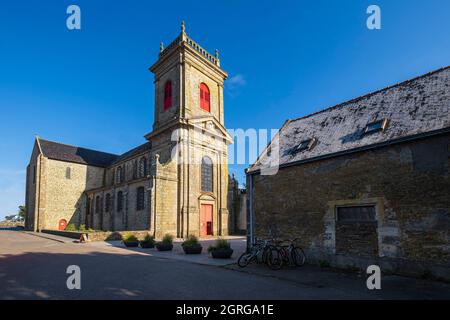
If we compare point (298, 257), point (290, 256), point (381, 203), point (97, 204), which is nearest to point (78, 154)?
point (97, 204)

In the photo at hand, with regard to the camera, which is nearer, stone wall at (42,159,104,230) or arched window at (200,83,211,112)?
arched window at (200,83,211,112)

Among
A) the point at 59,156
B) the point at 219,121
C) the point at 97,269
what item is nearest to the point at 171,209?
the point at 219,121

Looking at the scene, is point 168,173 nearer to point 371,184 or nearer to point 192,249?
point 192,249

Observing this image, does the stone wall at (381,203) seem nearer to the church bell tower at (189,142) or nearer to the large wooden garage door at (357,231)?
the large wooden garage door at (357,231)

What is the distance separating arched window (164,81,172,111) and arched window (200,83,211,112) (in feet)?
10.7

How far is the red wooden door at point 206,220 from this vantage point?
26.2m

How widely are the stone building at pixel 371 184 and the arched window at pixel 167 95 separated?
18447 mm

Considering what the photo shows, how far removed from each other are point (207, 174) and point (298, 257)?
18.3 meters

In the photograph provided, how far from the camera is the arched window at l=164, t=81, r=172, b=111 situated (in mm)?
28764

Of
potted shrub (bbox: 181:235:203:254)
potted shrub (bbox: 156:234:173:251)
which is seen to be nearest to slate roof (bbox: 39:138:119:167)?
potted shrub (bbox: 156:234:173:251)

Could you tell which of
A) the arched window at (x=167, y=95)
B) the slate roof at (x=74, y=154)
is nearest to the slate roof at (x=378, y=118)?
the arched window at (x=167, y=95)

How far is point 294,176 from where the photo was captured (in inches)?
444

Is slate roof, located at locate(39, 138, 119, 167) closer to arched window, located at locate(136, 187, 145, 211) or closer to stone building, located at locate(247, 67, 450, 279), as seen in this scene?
arched window, located at locate(136, 187, 145, 211)
